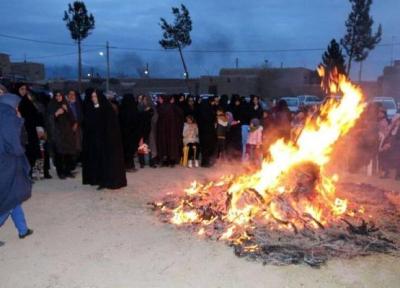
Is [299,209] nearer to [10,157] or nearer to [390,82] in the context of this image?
[10,157]

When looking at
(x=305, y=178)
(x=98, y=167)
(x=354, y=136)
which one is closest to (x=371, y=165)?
(x=354, y=136)

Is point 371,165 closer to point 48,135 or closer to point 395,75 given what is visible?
point 48,135

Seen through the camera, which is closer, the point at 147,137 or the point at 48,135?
the point at 48,135

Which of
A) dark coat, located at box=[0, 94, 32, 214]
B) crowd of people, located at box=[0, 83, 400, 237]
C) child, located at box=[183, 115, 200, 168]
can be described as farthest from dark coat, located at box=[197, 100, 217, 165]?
dark coat, located at box=[0, 94, 32, 214]

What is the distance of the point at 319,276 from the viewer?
5008 mm

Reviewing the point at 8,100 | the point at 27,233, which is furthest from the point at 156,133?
the point at 8,100

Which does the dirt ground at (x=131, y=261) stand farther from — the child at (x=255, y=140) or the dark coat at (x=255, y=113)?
the dark coat at (x=255, y=113)

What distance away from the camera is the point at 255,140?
1192 centimetres

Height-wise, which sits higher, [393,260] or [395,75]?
[395,75]

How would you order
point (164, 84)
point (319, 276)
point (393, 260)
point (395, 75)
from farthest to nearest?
point (164, 84)
point (395, 75)
point (393, 260)
point (319, 276)

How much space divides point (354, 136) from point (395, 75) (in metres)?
32.1

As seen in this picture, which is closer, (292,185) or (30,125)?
(292,185)

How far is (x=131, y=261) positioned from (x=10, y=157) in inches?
75.9

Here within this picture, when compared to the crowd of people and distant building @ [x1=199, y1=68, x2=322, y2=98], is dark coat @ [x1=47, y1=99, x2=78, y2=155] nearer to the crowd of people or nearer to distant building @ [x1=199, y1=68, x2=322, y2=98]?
the crowd of people
